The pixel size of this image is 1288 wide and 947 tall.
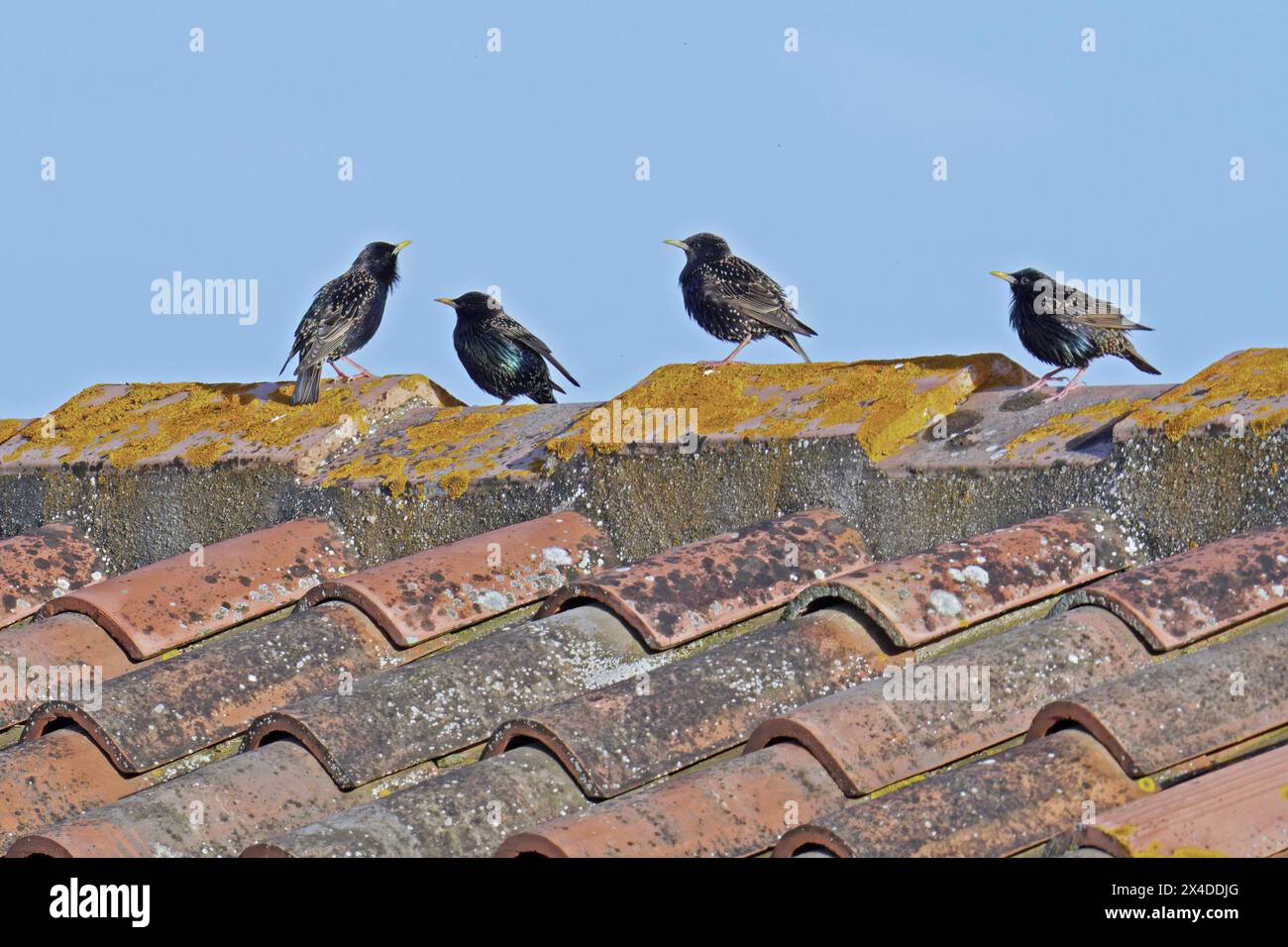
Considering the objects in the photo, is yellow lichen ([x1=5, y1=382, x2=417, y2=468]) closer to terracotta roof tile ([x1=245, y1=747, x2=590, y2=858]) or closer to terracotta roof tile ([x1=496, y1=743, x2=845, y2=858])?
terracotta roof tile ([x1=245, y1=747, x2=590, y2=858])

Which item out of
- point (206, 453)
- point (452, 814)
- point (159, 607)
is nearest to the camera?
point (452, 814)

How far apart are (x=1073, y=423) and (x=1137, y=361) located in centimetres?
217

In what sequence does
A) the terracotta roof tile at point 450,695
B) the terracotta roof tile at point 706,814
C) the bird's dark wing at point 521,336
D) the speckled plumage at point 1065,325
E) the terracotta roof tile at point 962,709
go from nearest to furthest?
the terracotta roof tile at point 706,814 → the terracotta roof tile at point 962,709 → the terracotta roof tile at point 450,695 → the speckled plumage at point 1065,325 → the bird's dark wing at point 521,336

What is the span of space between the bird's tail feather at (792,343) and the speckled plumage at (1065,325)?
162 centimetres

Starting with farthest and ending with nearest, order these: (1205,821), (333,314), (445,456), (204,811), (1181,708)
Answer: (333,314) < (445,456) < (204,811) < (1181,708) < (1205,821)

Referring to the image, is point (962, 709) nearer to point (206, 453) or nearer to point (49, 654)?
point (49, 654)

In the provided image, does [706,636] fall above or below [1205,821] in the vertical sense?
above

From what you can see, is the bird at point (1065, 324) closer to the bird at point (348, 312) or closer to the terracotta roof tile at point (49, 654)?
the bird at point (348, 312)

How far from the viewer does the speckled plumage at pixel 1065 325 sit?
18.8ft

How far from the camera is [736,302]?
7.39 meters

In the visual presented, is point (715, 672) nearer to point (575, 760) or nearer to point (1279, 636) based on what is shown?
point (575, 760)

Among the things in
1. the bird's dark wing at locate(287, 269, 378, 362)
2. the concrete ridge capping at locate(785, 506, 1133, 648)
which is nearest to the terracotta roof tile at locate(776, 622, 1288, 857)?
the concrete ridge capping at locate(785, 506, 1133, 648)

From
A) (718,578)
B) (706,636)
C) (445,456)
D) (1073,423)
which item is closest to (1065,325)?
(1073,423)

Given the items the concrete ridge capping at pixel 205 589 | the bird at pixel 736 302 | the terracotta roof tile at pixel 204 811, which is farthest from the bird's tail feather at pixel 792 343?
the terracotta roof tile at pixel 204 811
